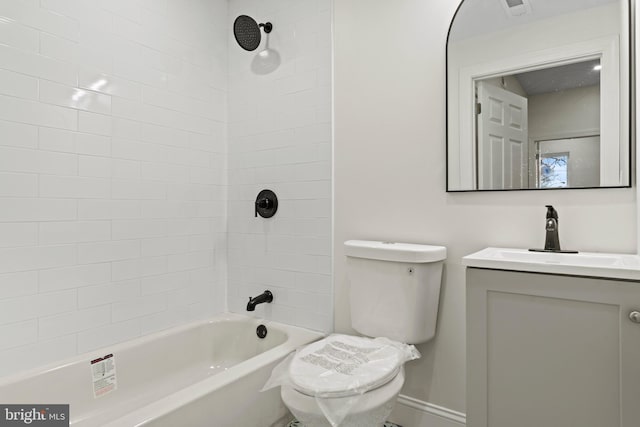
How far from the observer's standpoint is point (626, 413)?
107 centimetres

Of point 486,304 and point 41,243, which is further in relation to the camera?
point 41,243

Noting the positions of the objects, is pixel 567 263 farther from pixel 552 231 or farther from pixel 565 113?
pixel 565 113

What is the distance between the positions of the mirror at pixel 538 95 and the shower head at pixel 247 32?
1.10m

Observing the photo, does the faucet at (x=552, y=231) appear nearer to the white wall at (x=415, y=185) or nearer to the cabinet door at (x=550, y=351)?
the white wall at (x=415, y=185)

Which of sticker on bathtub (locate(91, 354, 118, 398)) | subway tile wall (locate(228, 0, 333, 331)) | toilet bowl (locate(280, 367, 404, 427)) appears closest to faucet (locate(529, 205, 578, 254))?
toilet bowl (locate(280, 367, 404, 427))

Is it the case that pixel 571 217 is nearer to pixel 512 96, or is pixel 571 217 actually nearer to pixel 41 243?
pixel 512 96

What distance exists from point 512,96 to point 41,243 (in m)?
2.10

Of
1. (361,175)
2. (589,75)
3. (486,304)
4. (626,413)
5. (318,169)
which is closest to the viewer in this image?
(626,413)

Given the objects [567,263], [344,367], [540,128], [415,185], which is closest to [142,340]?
[344,367]

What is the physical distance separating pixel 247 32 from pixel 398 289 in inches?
64.8

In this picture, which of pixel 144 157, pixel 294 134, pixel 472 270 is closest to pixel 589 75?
pixel 472 270

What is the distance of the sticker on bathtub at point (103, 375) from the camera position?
179 cm

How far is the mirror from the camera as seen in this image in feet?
4.64

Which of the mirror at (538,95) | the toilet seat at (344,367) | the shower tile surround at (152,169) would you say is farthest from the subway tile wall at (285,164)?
the mirror at (538,95)
